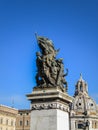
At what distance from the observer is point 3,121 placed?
86.5 metres

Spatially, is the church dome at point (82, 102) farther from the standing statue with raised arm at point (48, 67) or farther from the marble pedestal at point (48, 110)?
the marble pedestal at point (48, 110)

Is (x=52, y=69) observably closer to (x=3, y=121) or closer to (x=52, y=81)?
(x=52, y=81)

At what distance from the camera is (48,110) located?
40.9 feet

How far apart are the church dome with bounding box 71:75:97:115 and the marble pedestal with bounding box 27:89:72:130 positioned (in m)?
141

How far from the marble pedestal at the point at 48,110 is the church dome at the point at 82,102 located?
141 meters

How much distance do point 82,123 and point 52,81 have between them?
5334 inches

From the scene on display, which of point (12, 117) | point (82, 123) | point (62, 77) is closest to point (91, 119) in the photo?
point (82, 123)

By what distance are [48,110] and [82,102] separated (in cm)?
14899

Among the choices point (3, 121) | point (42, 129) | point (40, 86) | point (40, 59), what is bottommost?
point (42, 129)

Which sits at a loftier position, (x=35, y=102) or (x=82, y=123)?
(x=82, y=123)

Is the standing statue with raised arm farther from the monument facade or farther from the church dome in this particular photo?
the church dome

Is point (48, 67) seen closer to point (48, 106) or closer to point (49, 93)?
point (49, 93)

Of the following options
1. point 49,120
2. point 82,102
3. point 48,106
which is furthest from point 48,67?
point 82,102

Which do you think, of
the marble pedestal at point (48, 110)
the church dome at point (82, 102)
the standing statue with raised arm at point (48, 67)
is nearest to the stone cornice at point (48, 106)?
the marble pedestal at point (48, 110)
